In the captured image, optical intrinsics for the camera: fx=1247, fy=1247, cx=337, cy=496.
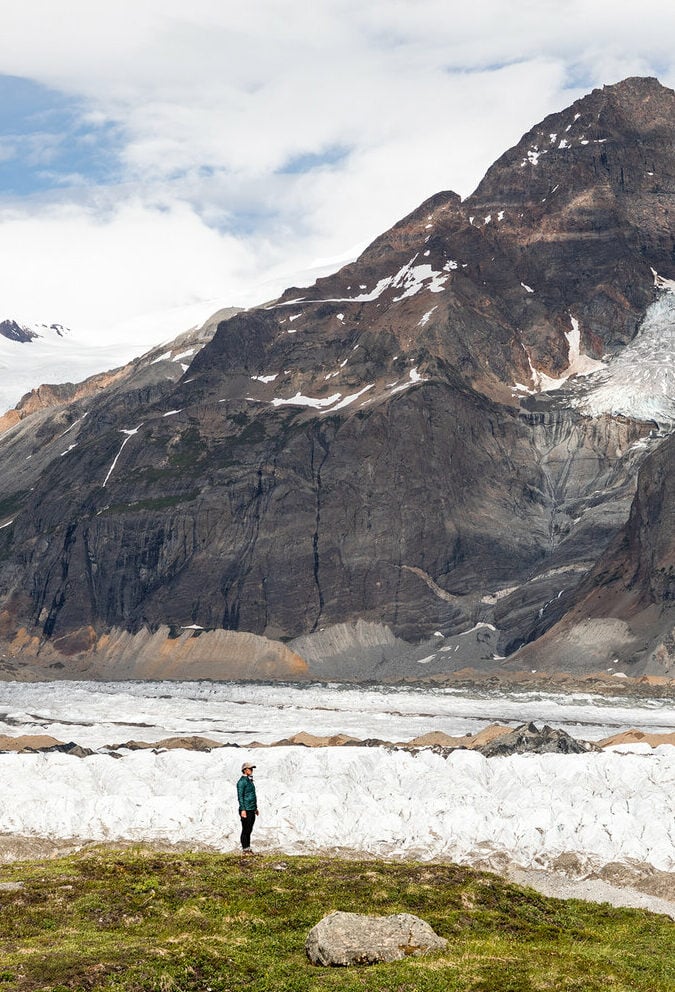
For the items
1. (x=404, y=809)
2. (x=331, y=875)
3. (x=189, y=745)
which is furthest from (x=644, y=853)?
(x=189, y=745)

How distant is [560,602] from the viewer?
191 m

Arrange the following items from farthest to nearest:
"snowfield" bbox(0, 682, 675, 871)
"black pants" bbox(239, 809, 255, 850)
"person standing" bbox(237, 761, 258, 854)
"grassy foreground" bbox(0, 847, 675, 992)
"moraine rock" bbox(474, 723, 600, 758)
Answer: "moraine rock" bbox(474, 723, 600, 758)
"snowfield" bbox(0, 682, 675, 871)
"black pants" bbox(239, 809, 255, 850)
"person standing" bbox(237, 761, 258, 854)
"grassy foreground" bbox(0, 847, 675, 992)

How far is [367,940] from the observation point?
2623cm

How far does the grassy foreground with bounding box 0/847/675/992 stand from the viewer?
2425 cm

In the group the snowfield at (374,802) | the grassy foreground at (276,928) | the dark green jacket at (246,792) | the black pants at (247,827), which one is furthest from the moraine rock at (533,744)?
the dark green jacket at (246,792)

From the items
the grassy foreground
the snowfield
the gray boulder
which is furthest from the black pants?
the gray boulder

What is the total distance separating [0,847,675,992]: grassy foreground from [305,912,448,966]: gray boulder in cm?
47

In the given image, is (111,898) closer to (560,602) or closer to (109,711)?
(109,711)

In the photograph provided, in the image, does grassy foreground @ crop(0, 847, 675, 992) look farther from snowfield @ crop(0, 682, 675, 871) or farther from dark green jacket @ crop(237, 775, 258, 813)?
snowfield @ crop(0, 682, 675, 871)

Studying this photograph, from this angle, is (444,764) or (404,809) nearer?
(404,809)

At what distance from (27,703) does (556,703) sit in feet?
229

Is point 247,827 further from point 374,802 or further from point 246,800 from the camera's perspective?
point 374,802

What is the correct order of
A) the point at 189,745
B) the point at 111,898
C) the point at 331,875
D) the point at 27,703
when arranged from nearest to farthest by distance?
1. the point at 111,898
2. the point at 331,875
3. the point at 189,745
4. the point at 27,703

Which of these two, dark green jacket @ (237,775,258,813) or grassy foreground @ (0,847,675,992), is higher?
dark green jacket @ (237,775,258,813)
